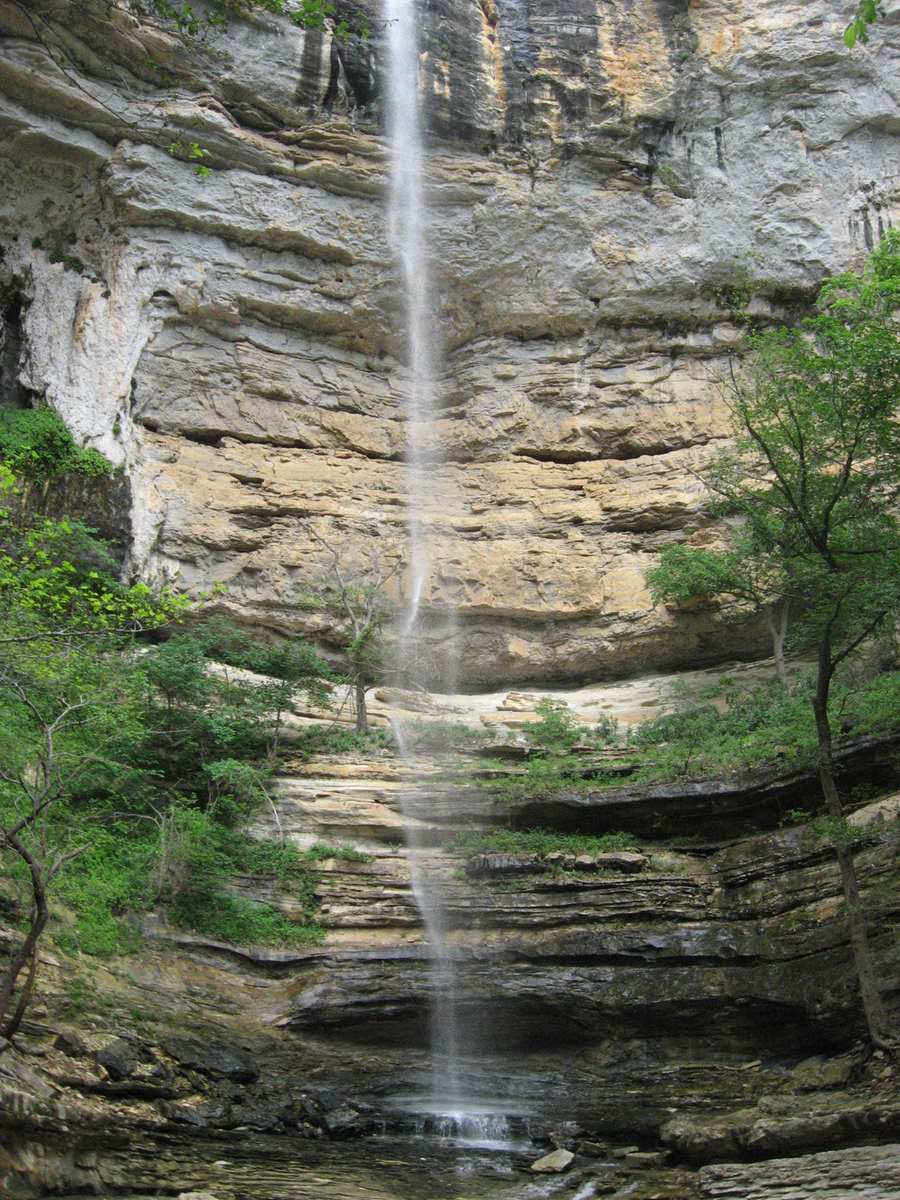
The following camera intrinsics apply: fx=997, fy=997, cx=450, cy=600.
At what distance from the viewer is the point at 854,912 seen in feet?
32.5

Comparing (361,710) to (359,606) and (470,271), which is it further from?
(470,271)

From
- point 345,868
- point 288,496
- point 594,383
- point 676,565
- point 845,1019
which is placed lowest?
point 845,1019

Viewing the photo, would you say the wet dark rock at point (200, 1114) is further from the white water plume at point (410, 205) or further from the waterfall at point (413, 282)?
the white water plume at point (410, 205)

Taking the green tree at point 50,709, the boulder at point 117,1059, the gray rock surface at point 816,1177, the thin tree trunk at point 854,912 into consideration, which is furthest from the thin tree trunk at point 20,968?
the thin tree trunk at point 854,912

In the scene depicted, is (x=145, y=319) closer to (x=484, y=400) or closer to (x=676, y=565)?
(x=484, y=400)

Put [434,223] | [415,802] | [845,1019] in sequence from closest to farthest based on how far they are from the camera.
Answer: [845,1019], [415,802], [434,223]

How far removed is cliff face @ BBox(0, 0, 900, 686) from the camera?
65.6 feet

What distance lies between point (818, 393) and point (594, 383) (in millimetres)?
11257

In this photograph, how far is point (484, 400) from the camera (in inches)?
884

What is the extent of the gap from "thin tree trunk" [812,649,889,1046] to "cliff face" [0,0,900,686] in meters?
8.89

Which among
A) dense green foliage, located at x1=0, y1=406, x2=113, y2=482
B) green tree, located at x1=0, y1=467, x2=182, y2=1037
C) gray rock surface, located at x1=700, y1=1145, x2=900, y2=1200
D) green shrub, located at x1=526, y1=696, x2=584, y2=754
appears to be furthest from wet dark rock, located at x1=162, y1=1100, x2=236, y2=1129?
dense green foliage, located at x1=0, y1=406, x2=113, y2=482

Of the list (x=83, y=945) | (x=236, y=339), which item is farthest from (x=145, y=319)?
(x=83, y=945)

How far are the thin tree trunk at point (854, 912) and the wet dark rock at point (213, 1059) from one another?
20.3 feet

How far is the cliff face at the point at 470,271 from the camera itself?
65.6ft
